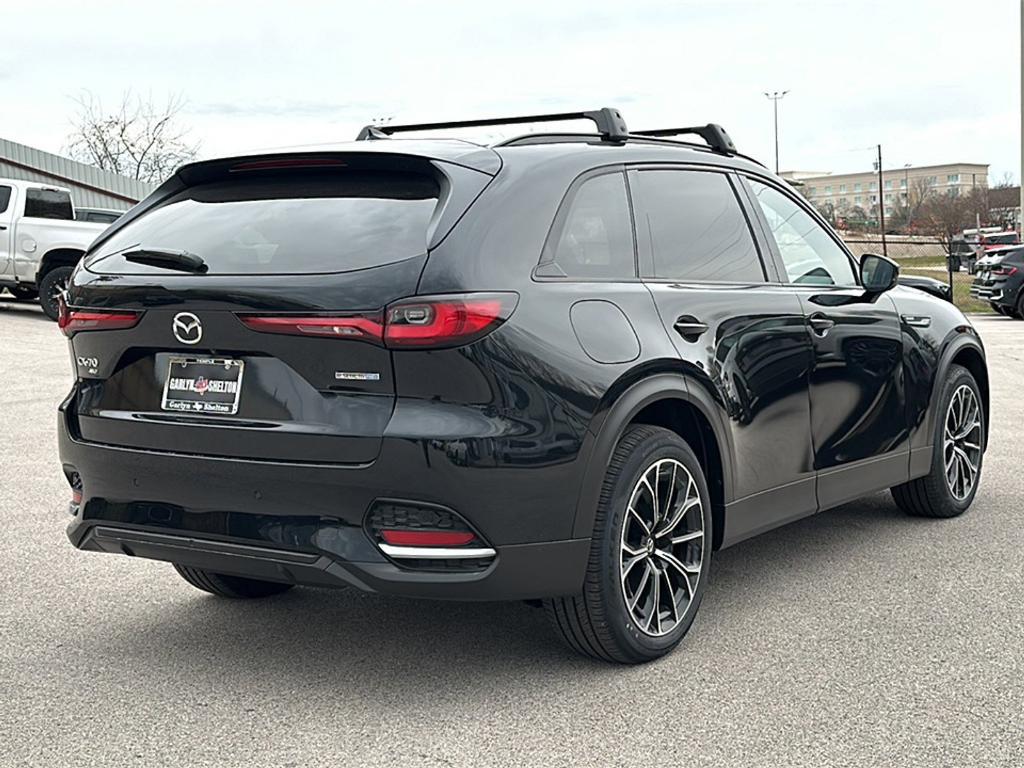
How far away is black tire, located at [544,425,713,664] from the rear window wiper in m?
1.43

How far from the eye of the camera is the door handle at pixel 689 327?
455cm

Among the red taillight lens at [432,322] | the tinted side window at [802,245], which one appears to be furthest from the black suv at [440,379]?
the tinted side window at [802,245]

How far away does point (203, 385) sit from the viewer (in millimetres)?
4082

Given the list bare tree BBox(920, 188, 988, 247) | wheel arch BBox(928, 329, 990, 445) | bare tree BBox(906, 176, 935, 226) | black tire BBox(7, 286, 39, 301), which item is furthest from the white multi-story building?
wheel arch BBox(928, 329, 990, 445)

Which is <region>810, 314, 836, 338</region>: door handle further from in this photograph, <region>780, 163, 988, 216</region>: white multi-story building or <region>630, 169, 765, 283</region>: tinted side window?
<region>780, 163, 988, 216</region>: white multi-story building

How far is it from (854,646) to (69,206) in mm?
17761

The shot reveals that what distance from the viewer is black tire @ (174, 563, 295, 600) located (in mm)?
5152

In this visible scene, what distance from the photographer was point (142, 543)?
4.23m

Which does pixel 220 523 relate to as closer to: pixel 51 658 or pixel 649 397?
pixel 51 658

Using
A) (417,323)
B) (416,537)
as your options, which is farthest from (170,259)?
(416,537)

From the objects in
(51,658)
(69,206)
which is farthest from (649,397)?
(69,206)

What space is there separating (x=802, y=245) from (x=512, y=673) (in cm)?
235

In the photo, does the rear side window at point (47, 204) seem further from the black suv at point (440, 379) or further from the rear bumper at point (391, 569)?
the rear bumper at point (391, 569)

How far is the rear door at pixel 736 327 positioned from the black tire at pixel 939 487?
1.36 metres
